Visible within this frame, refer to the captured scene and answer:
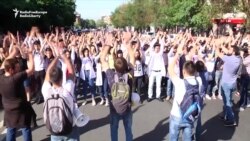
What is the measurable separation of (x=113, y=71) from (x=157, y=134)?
2.35m

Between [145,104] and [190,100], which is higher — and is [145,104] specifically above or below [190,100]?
below

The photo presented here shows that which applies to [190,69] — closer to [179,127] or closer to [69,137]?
[179,127]

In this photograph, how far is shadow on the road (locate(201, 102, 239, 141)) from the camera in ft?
25.4

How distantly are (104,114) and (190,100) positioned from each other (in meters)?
4.49

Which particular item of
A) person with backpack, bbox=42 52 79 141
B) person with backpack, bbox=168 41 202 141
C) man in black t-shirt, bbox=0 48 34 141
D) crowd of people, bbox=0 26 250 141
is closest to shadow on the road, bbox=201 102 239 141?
crowd of people, bbox=0 26 250 141

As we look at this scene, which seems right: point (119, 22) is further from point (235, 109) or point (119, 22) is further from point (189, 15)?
point (235, 109)

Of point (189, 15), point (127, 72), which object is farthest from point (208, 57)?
point (189, 15)

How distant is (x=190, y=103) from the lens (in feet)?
18.3

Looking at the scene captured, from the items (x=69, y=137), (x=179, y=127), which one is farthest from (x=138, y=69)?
(x=69, y=137)

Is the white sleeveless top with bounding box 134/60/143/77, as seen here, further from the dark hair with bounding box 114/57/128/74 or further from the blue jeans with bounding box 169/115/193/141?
the blue jeans with bounding box 169/115/193/141

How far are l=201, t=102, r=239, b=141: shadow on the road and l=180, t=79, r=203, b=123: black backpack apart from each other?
2167 mm

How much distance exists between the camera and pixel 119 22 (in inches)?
4166

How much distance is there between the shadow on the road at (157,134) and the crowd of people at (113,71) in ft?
2.53

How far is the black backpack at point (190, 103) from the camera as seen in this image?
5535mm
